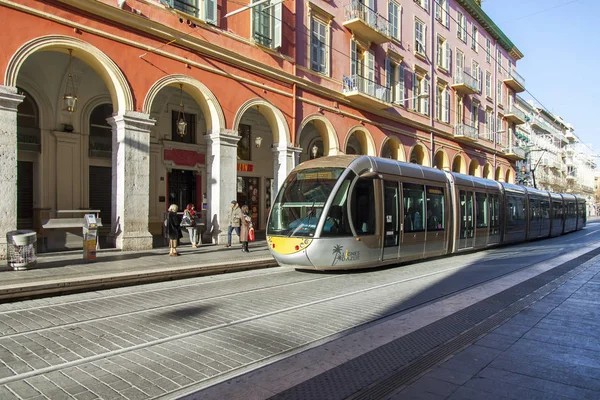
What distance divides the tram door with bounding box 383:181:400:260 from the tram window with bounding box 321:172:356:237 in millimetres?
1436

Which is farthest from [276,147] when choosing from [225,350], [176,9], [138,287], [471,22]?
[471,22]

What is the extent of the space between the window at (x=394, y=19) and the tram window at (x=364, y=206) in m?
17.7

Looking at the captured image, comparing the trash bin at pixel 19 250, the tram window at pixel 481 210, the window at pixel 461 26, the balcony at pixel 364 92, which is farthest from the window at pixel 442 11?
the trash bin at pixel 19 250

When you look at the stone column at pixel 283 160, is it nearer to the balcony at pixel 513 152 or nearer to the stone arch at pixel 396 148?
the stone arch at pixel 396 148

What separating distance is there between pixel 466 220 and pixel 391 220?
535 cm

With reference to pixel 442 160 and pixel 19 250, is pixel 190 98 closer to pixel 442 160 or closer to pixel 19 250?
pixel 19 250

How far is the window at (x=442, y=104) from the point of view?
1220 inches

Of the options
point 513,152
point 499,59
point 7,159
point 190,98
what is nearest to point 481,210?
point 190,98

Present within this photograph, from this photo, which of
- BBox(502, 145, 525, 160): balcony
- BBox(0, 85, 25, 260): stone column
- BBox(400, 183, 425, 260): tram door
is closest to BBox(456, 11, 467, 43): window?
BBox(502, 145, 525, 160): balcony

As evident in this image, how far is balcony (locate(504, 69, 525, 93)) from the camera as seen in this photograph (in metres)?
42.9

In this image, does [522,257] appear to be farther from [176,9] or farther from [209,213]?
[176,9]

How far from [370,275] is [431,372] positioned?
21.1ft

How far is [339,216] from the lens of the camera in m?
10.1

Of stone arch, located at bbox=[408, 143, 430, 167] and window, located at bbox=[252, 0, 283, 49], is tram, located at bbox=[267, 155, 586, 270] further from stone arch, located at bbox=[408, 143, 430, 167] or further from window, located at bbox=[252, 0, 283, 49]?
stone arch, located at bbox=[408, 143, 430, 167]
